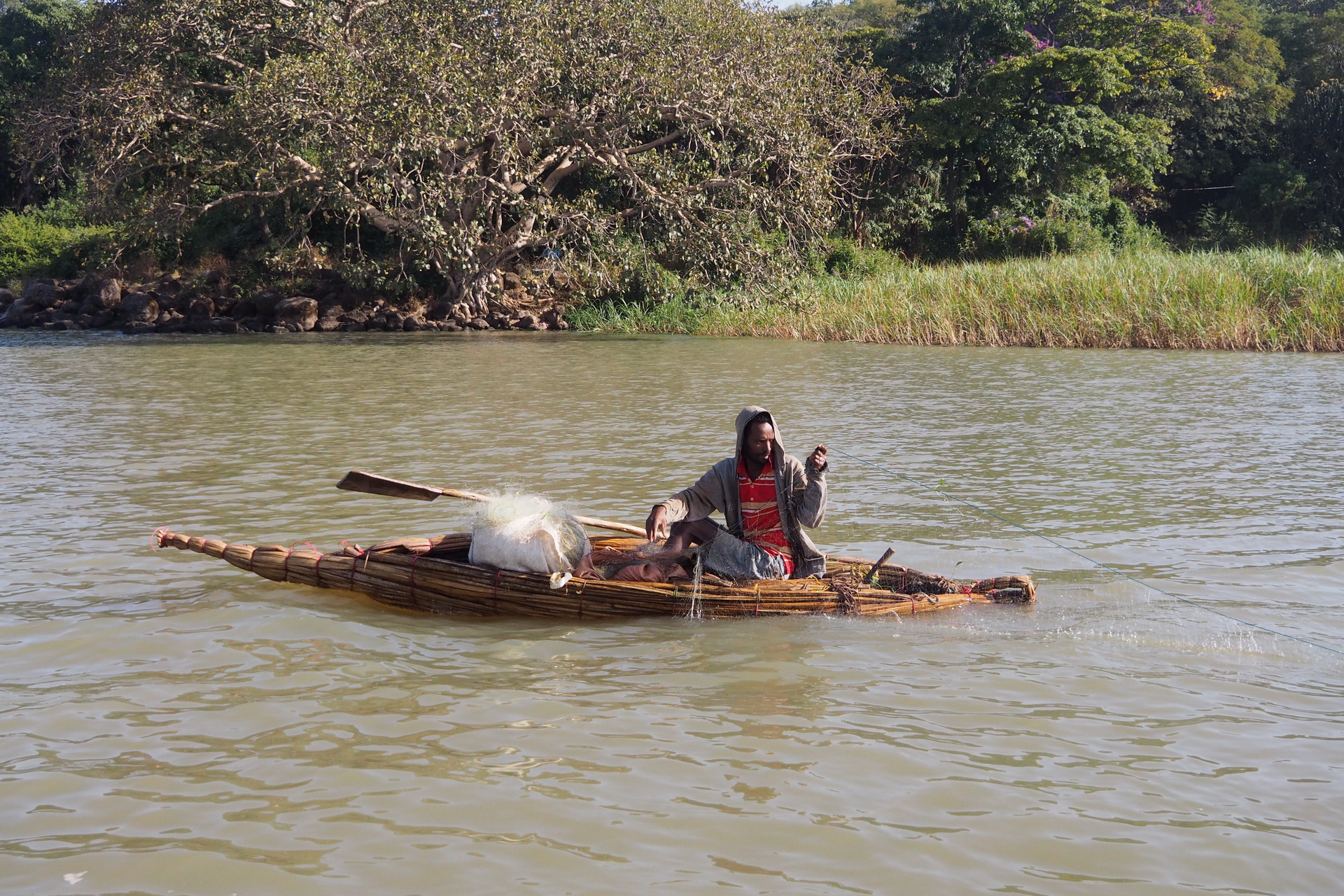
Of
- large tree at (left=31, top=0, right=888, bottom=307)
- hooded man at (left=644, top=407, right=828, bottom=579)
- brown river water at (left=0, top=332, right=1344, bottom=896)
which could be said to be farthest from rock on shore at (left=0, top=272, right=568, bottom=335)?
hooded man at (left=644, top=407, right=828, bottom=579)

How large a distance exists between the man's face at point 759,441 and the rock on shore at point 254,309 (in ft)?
63.3

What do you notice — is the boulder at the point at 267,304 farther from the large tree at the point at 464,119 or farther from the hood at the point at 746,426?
the hood at the point at 746,426

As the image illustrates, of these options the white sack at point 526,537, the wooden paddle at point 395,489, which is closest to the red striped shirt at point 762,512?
the wooden paddle at point 395,489

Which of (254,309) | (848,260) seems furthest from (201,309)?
(848,260)

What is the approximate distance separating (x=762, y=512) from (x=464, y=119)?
15705mm

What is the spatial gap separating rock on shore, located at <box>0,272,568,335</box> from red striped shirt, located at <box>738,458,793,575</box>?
1922 centimetres

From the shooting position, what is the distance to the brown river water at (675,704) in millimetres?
3312

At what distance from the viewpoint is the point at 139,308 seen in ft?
84.1

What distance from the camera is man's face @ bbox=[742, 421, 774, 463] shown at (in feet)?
18.8

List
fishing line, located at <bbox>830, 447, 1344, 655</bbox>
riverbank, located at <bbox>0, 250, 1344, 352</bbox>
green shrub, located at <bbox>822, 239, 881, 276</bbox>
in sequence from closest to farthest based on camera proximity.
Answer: fishing line, located at <bbox>830, 447, 1344, 655</bbox> → riverbank, located at <bbox>0, 250, 1344, 352</bbox> → green shrub, located at <bbox>822, 239, 881, 276</bbox>

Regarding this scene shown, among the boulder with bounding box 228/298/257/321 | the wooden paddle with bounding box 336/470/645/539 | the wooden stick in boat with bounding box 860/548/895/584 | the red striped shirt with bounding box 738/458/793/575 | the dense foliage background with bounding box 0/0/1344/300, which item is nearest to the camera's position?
the wooden stick in boat with bounding box 860/548/895/584

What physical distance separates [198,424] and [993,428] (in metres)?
7.41

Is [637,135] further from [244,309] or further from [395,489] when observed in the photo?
[395,489]

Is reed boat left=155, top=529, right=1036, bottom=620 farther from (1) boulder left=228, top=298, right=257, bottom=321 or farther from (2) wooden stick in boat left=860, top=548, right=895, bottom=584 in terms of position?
(1) boulder left=228, top=298, right=257, bottom=321
